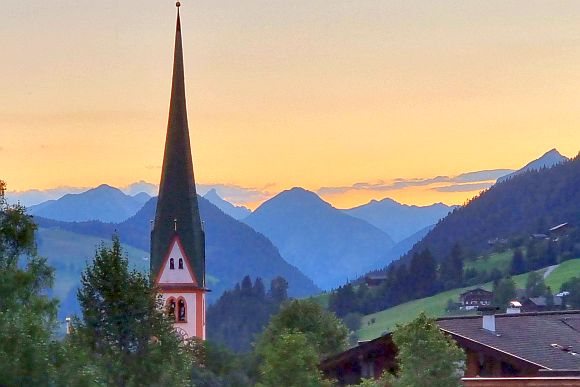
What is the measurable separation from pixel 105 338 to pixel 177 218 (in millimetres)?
64916

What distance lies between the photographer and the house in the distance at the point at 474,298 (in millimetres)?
153375

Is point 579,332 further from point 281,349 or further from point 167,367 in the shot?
point 167,367

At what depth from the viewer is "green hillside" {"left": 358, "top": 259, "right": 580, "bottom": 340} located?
156500 mm

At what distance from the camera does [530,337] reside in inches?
1955

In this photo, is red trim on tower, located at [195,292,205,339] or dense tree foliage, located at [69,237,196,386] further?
red trim on tower, located at [195,292,205,339]

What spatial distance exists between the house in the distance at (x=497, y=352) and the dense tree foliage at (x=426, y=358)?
2.82 metres

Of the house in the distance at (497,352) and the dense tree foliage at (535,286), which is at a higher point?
the dense tree foliage at (535,286)

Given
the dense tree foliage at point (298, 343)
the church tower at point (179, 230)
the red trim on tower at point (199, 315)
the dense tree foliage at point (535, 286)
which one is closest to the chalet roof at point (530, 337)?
the dense tree foliage at point (298, 343)

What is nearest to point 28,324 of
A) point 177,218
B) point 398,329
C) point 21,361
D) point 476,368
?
point 21,361

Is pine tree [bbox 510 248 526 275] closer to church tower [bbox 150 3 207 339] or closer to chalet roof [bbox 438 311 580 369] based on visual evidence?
church tower [bbox 150 3 207 339]

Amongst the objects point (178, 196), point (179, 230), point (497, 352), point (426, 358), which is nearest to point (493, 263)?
point (178, 196)

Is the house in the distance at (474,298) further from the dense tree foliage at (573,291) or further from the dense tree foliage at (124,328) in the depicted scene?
the dense tree foliage at (124,328)

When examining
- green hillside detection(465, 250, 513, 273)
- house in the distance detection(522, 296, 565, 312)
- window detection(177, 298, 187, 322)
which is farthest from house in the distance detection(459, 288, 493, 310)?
window detection(177, 298, 187, 322)

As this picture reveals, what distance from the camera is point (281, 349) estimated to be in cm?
4156
